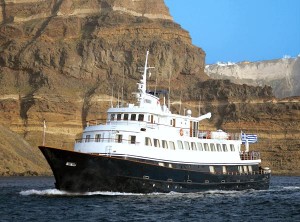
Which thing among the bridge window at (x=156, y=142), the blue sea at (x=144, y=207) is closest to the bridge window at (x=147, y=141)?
the bridge window at (x=156, y=142)

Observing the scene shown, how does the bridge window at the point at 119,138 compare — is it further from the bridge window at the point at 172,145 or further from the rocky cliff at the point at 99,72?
the rocky cliff at the point at 99,72

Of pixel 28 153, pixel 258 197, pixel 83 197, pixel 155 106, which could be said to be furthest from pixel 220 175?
pixel 28 153

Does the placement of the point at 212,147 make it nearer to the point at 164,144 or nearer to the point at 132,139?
the point at 164,144

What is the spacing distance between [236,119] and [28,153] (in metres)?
58.5

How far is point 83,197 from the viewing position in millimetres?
48625

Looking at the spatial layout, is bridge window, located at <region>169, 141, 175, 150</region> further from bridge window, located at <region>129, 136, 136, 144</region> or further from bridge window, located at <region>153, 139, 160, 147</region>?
bridge window, located at <region>129, 136, 136, 144</region>

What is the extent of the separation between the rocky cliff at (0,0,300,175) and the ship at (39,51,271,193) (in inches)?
2892

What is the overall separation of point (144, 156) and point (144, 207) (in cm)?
560

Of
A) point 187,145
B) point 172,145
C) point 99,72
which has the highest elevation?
point 99,72

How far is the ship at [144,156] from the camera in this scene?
4853 centimetres

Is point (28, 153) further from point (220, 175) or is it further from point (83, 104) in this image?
point (220, 175)

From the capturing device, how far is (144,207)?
146 ft

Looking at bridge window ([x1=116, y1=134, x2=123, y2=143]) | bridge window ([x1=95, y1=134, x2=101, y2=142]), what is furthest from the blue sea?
bridge window ([x1=95, y1=134, x2=101, y2=142])

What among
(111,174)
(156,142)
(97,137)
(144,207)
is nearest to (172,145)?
(156,142)
